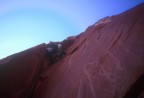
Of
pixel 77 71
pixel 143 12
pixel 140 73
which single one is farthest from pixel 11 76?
pixel 143 12

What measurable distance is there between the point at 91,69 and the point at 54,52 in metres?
2.22

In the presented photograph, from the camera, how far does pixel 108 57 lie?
3562mm

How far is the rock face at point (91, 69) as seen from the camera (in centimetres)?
281

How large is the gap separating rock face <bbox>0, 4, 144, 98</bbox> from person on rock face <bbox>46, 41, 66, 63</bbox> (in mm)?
198

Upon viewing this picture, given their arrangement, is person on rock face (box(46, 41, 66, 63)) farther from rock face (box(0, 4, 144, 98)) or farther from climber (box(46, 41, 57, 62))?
rock face (box(0, 4, 144, 98))

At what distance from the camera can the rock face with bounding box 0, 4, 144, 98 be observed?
110 inches

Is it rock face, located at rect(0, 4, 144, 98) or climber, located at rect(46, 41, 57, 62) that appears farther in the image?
climber, located at rect(46, 41, 57, 62)

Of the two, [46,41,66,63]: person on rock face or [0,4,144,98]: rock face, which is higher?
[46,41,66,63]: person on rock face

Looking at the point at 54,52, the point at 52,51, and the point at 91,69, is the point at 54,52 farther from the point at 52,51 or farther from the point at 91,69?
the point at 91,69

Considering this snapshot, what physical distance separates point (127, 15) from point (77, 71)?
2200 millimetres

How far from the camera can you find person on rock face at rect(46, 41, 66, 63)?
550 cm

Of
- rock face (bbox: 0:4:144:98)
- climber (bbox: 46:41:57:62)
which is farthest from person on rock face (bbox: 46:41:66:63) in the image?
rock face (bbox: 0:4:144:98)

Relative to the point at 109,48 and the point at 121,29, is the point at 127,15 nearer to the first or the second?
the point at 121,29

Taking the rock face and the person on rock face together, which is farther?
the person on rock face
